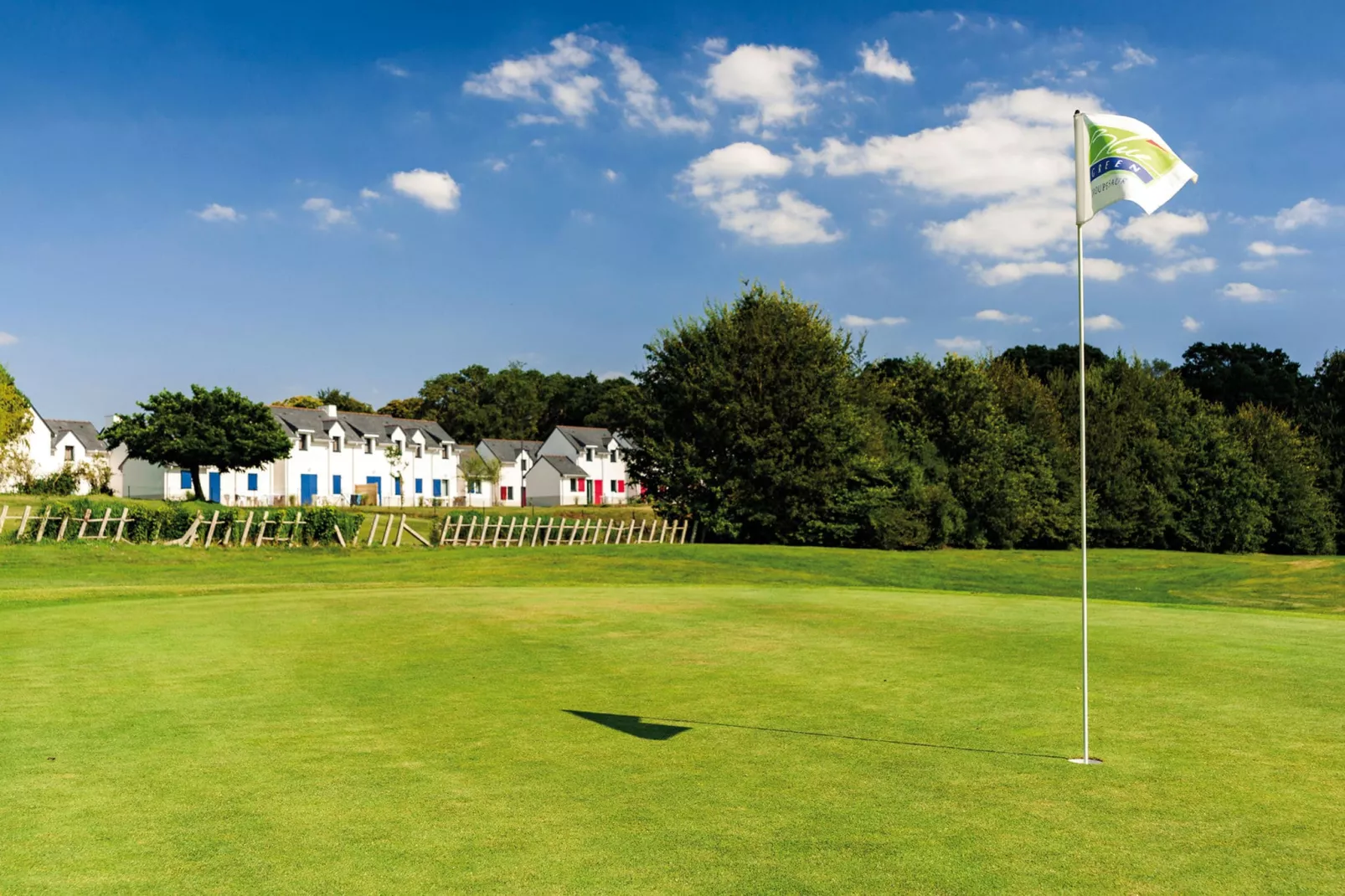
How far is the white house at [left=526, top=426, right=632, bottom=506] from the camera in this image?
101500mm

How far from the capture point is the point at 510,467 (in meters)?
104

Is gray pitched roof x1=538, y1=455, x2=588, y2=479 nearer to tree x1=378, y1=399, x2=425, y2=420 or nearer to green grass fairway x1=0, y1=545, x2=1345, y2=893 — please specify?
tree x1=378, y1=399, x2=425, y2=420

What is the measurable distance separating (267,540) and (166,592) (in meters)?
15.5

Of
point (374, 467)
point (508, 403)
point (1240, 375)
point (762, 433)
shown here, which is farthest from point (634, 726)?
point (508, 403)

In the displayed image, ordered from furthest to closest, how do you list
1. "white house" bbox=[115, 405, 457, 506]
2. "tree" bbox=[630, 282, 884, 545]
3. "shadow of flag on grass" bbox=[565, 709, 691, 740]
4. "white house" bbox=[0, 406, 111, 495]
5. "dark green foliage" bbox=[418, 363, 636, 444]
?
"dark green foliage" bbox=[418, 363, 636, 444]
"white house" bbox=[0, 406, 111, 495]
"white house" bbox=[115, 405, 457, 506]
"tree" bbox=[630, 282, 884, 545]
"shadow of flag on grass" bbox=[565, 709, 691, 740]

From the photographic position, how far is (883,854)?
524cm

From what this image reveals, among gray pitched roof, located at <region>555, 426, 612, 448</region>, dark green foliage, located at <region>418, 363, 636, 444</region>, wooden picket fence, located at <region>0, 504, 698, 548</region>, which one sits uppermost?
dark green foliage, located at <region>418, 363, 636, 444</region>

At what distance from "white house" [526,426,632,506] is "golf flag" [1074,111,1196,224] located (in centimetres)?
9176

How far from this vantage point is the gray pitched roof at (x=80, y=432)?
91.0 metres

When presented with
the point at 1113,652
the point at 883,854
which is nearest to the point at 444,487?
the point at 1113,652

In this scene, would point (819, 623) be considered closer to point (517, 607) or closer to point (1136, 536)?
point (517, 607)

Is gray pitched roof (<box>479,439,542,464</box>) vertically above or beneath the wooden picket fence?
above

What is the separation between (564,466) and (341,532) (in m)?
60.7

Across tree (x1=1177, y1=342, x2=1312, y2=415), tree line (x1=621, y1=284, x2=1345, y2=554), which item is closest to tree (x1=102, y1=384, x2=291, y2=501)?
tree line (x1=621, y1=284, x2=1345, y2=554)
